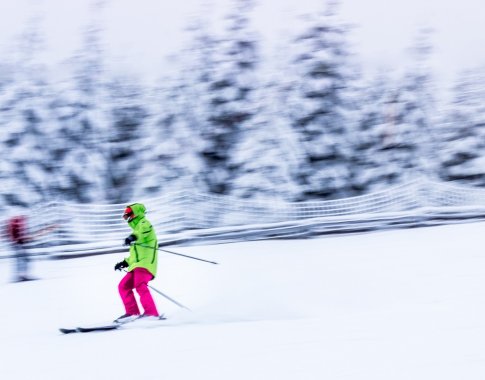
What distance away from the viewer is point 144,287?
9047 mm

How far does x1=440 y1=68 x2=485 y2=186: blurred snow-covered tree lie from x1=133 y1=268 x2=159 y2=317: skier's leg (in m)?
27.4

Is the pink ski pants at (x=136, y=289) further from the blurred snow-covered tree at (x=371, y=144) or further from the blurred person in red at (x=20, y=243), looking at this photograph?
the blurred snow-covered tree at (x=371, y=144)

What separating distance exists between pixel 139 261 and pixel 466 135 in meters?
28.3

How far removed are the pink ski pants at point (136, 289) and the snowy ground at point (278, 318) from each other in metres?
0.41

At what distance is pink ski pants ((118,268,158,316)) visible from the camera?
8.98 meters

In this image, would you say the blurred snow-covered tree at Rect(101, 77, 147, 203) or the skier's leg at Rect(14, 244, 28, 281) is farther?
the blurred snow-covered tree at Rect(101, 77, 147, 203)

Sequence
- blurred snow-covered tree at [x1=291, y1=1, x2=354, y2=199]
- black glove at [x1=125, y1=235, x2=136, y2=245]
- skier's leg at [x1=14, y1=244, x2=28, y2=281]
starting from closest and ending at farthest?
black glove at [x1=125, y1=235, x2=136, y2=245], skier's leg at [x1=14, y1=244, x2=28, y2=281], blurred snow-covered tree at [x1=291, y1=1, x2=354, y2=199]

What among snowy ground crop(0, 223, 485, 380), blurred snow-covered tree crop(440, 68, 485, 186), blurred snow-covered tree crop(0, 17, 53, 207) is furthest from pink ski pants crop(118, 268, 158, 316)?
blurred snow-covered tree crop(440, 68, 485, 186)

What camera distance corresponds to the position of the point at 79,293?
12.6m

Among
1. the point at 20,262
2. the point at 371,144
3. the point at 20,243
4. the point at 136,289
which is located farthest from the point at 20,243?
the point at 371,144

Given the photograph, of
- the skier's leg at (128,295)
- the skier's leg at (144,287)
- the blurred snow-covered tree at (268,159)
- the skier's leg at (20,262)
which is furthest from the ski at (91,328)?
the blurred snow-covered tree at (268,159)

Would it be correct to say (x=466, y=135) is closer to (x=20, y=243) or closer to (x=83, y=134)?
(x=83, y=134)

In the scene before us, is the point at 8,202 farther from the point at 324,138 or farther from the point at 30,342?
the point at 30,342

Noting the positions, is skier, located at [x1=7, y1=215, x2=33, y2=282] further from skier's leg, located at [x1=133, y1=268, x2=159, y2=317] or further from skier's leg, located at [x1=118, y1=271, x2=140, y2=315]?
skier's leg, located at [x1=133, y1=268, x2=159, y2=317]
